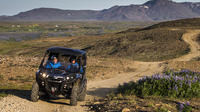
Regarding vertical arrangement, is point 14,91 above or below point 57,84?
below

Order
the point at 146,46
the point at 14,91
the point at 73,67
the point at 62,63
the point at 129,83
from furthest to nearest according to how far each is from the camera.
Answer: the point at 146,46 → the point at 129,83 → the point at 14,91 → the point at 62,63 → the point at 73,67

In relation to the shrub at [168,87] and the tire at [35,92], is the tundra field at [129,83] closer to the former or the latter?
the shrub at [168,87]

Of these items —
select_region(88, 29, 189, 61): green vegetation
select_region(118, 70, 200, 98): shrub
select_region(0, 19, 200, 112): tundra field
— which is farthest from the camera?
select_region(88, 29, 189, 61): green vegetation

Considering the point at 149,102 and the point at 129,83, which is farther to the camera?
the point at 129,83

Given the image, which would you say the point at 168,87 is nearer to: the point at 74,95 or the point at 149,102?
the point at 149,102

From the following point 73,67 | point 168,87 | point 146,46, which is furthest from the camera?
point 146,46

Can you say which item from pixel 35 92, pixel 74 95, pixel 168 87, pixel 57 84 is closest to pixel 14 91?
pixel 35 92

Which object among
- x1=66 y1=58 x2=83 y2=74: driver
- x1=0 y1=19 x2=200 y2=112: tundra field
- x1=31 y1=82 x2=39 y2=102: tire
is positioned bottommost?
x1=0 y1=19 x2=200 y2=112: tundra field

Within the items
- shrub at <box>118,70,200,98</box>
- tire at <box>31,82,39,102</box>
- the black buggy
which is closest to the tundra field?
shrub at <box>118,70,200,98</box>

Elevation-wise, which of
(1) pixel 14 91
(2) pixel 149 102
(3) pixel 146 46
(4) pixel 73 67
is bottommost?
(3) pixel 146 46

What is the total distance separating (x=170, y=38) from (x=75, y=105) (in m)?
40.3

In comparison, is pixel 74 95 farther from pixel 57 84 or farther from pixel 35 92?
pixel 35 92

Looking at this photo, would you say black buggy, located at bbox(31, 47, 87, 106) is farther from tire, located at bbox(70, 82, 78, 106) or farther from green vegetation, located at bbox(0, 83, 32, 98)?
green vegetation, located at bbox(0, 83, 32, 98)

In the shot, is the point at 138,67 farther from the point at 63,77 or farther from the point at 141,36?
the point at 141,36
